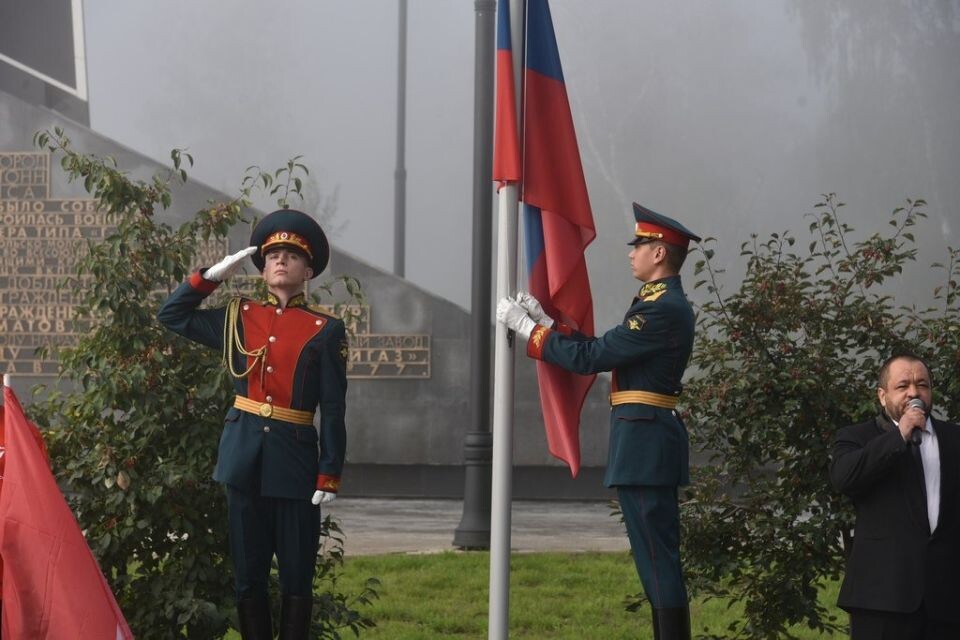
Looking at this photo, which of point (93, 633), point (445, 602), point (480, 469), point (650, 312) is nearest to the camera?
point (93, 633)

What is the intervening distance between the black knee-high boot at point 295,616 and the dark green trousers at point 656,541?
3.58ft

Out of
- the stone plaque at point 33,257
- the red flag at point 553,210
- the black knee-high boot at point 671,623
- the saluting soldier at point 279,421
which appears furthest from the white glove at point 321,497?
the stone plaque at point 33,257

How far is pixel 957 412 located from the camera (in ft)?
18.4

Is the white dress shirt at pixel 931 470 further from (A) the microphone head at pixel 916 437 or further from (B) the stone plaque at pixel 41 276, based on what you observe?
(B) the stone plaque at pixel 41 276

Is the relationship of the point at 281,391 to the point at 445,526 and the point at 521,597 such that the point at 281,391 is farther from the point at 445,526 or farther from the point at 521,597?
the point at 445,526

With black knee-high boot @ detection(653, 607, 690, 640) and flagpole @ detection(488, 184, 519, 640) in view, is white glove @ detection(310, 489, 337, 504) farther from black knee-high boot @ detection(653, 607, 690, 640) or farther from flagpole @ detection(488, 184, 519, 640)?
black knee-high boot @ detection(653, 607, 690, 640)

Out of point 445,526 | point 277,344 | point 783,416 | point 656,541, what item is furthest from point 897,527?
point 445,526

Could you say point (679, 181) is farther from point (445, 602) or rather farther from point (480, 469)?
point (445, 602)

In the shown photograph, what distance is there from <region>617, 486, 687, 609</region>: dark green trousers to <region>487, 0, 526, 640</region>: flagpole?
0.39m

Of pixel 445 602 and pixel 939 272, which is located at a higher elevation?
pixel 939 272

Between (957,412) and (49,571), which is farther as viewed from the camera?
(957,412)

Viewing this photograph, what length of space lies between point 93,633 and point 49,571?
0.74 feet

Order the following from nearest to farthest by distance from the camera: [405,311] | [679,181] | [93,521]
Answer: [93,521], [405,311], [679,181]

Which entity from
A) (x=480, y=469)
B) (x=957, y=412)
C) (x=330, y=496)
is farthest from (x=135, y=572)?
(x=480, y=469)
